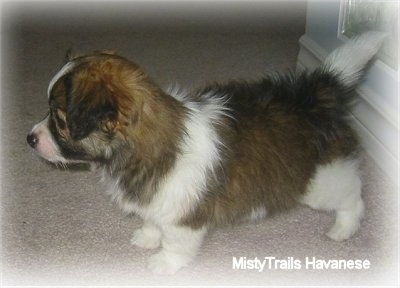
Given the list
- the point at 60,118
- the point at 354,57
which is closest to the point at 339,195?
the point at 354,57

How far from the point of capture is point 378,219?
186 cm

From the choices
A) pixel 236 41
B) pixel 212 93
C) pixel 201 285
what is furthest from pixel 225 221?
pixel 236 41

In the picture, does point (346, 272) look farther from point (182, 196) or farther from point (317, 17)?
point (317, 17)

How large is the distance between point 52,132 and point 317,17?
1.88 metres

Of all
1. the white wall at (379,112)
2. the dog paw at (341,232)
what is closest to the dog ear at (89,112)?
the dog paw at (341,232)

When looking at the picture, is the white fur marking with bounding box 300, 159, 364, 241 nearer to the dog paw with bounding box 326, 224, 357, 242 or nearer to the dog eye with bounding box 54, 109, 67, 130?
the dog paw with bounding box 326, 224, 357, 242

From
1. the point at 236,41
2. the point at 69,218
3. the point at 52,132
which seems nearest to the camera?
the point at 52,132

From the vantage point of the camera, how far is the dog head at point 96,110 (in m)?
1.29

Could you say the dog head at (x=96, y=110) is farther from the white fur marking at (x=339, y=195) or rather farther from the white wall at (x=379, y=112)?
the white wall at (x=379, y=112)

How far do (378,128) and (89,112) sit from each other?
1386 mm

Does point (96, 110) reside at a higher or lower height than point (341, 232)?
higher

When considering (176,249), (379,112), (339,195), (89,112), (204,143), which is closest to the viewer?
(89,112)

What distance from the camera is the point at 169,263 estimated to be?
1630 millimetres

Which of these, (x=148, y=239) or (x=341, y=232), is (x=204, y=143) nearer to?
(x=148, y=239)
